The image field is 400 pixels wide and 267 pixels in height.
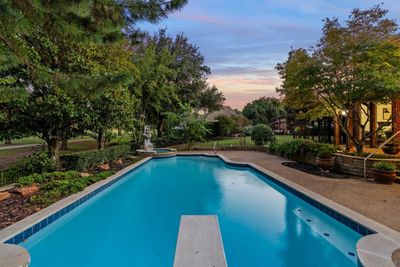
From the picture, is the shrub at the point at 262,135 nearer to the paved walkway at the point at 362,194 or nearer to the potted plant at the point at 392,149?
the potted plant at the point at 392,149

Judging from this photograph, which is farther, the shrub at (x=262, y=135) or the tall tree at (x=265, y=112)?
the tall tree at (x=265, y=112)

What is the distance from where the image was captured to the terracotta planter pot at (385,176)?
721 cm

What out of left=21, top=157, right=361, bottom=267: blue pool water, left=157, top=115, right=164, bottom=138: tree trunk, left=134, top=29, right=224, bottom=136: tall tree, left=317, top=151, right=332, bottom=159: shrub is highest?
left=134, top=29, right=224, bottom=136: tall tree

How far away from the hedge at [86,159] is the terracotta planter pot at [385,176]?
9663 mm

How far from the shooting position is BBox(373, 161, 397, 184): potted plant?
7.22 metres

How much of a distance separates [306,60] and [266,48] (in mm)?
6693

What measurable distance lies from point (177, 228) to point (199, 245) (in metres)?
1.62

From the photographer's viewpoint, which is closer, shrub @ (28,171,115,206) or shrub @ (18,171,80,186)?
shrub @ (28,171,115,206)

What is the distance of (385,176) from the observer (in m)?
7.26

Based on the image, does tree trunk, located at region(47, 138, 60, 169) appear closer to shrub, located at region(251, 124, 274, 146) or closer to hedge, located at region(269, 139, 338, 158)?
hedge, located at region(269, 139, 338, 158)

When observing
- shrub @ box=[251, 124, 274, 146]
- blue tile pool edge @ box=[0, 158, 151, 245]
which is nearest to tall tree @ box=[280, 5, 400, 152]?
blue tile pool edge @ box=[0, 158, 151, 245]

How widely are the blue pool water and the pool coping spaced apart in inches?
5.6

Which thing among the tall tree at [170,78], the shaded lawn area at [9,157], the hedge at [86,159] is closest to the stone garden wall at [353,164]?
the hedge at [86,159]

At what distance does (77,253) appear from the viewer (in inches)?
175
